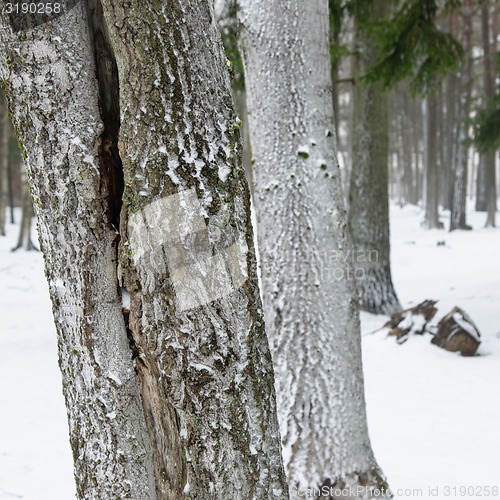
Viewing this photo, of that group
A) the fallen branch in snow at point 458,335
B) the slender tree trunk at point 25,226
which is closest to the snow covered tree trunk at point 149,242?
the fallen branch in snow at point 458,335

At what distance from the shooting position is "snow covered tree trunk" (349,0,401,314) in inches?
271

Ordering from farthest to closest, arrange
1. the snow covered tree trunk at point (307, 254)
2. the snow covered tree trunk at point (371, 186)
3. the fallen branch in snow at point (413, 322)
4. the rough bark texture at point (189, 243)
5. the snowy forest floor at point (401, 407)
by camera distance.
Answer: the snow covered tree trunk at point (371, 186), the fallen branch in snow at point (413, 322), the snowy forest floor at point (401, 407), the snow covered tree trunk at point (307, 254), the rough bark texture at point (189, 243)

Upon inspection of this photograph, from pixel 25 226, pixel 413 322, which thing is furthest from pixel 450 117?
pixel 25 226

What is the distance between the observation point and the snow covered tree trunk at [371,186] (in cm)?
689

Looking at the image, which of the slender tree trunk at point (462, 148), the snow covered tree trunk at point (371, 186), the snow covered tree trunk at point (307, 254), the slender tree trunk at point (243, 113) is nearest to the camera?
the snow covered tree trunk at point (307, 254)

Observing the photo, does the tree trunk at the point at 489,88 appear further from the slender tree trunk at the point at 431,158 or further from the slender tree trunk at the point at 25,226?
the slender tree trunk at the point at 25,226

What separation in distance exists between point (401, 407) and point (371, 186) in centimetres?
360

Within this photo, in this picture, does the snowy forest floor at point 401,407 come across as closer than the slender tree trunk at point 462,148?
Yes

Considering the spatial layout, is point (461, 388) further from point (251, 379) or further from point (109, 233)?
point (109, 233)

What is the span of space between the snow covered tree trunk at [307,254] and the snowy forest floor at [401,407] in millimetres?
912

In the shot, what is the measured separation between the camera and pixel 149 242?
3.83 ft

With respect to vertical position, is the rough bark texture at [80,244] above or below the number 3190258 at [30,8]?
below

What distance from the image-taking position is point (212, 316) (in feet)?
3.84

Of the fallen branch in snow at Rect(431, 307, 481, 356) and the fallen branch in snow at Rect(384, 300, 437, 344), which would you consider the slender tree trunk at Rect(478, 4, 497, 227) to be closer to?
the fallen branch in snow at Rect(384, 300, 437, 344)
